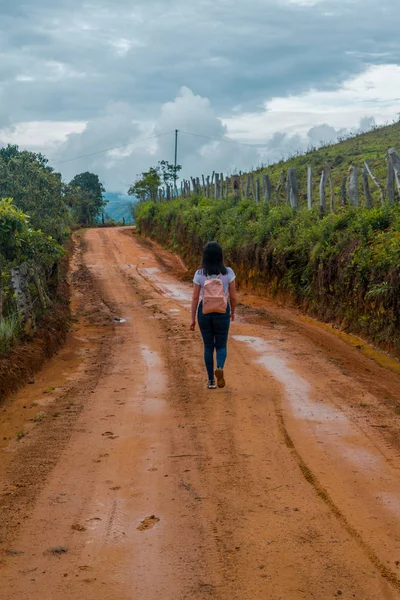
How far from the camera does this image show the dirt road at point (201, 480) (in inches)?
155

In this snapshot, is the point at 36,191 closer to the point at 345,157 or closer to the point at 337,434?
the point at 337,434

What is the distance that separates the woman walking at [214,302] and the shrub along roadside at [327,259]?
4148 millimetres

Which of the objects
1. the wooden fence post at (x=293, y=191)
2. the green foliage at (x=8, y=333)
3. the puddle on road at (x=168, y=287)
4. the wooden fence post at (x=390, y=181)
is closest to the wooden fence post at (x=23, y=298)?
the green foliage at (x=8, y=333)

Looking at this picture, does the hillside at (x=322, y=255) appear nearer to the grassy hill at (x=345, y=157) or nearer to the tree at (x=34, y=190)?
the grassy hill at (x=345, y=157)

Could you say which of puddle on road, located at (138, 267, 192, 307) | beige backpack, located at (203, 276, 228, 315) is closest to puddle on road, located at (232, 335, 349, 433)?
beige backpack, located at (203, 276, 228, 315)

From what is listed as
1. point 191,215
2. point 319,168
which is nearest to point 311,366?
point 191,215

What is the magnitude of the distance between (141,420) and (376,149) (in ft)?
96.9

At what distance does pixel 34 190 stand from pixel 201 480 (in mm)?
15132

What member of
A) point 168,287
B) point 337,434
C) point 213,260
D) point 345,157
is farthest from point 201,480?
point 345,157

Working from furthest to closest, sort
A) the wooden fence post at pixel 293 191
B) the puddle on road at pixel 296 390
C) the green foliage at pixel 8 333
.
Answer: the wooden fence post at pixel 293 191
the green foliage at pixel 8 333
the puddle on road at pixel 296 390

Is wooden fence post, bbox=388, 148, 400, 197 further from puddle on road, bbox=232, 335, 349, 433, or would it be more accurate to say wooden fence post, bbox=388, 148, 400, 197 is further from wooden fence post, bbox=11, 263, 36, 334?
wooden fence post, bbox=11, 263, 36, 334

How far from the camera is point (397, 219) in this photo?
41.3 feet

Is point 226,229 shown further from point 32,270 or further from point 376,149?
point 376,149

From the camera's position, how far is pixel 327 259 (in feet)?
49.3
